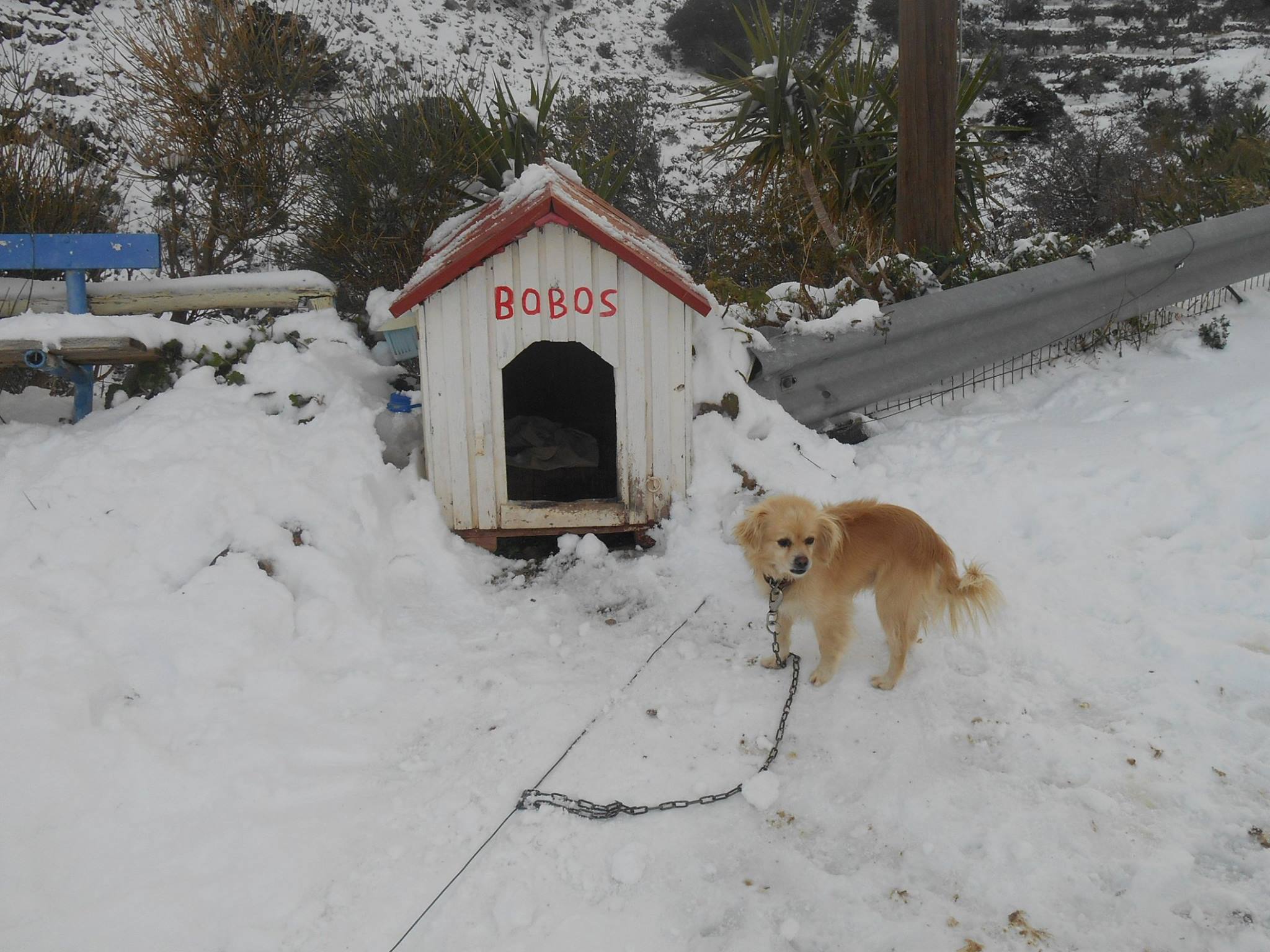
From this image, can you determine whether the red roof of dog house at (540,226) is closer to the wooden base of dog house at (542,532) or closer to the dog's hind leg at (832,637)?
the wooden base of dog house at (542,532)

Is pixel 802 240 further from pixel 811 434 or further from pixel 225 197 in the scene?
pixel 225 197

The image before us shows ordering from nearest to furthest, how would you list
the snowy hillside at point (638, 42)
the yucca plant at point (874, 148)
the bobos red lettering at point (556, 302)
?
the bobos red lettering at point (556, 302), the yucca plant at point (874, 148), the snowy hillside at point (638, 42)

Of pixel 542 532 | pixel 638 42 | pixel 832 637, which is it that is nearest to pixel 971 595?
pixel 832 637

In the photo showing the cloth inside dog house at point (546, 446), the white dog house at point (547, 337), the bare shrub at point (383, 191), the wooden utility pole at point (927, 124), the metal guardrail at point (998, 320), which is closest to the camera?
the white dog house at point (547, 337)

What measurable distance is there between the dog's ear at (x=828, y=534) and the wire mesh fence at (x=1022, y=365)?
2.52m

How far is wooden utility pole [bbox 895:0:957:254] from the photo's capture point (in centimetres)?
612

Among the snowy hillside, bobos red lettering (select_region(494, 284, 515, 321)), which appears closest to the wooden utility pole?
bobos red lettering (select_region(494, 284, 515, 321))

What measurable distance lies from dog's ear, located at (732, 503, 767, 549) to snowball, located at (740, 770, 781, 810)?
0.86 metres

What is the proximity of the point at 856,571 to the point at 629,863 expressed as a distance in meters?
1.41

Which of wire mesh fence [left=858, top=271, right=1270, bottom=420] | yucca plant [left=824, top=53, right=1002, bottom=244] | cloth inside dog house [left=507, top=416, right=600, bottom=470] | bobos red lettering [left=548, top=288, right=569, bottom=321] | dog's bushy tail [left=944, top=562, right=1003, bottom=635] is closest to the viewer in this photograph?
dog's bushy tail [left=944, top=562, right=1003, bottom=635]

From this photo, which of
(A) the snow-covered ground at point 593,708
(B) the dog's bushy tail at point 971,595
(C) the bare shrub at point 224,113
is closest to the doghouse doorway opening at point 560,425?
(A) the snow-covered ground at point 593,708

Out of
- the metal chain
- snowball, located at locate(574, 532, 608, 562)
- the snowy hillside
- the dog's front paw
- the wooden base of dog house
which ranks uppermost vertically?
the snowy hillside

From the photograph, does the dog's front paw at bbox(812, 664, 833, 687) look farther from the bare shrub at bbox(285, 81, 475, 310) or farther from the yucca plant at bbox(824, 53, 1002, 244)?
the yucca plant at bbox(824, 53, 1002, 244)

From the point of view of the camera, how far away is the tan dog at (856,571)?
319cm
